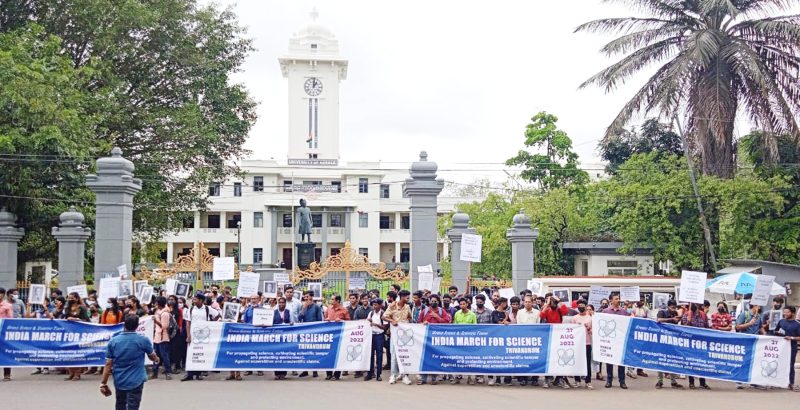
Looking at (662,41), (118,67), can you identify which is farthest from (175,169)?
(662,41)

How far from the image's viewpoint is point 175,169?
30.2 metres

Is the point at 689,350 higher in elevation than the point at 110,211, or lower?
lower

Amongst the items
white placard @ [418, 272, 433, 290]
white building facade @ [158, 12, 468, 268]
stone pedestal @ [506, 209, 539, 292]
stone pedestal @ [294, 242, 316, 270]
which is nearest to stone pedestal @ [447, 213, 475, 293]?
stone pedestal @ [506, 209, 539, 292]

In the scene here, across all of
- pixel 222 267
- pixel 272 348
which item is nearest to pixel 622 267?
pixel 222 267

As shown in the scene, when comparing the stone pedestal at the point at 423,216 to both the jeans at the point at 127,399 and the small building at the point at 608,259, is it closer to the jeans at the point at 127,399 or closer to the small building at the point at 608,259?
the jeans at the point at 127,399

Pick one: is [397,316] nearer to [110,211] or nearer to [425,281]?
[425,281]

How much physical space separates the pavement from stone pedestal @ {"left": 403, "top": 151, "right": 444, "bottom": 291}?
23.3 feet

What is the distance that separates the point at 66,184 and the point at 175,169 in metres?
6.27

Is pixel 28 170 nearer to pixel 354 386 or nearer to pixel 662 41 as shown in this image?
pixel 354 386

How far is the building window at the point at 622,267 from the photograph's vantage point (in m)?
36.4

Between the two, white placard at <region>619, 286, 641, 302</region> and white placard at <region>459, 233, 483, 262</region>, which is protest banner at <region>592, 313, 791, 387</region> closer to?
white placard at <region>619, 286, 641, 302</region>

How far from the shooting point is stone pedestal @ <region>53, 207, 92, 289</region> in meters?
22.9

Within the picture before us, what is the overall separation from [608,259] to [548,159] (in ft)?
27.5

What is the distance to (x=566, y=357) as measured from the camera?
13.5 m
